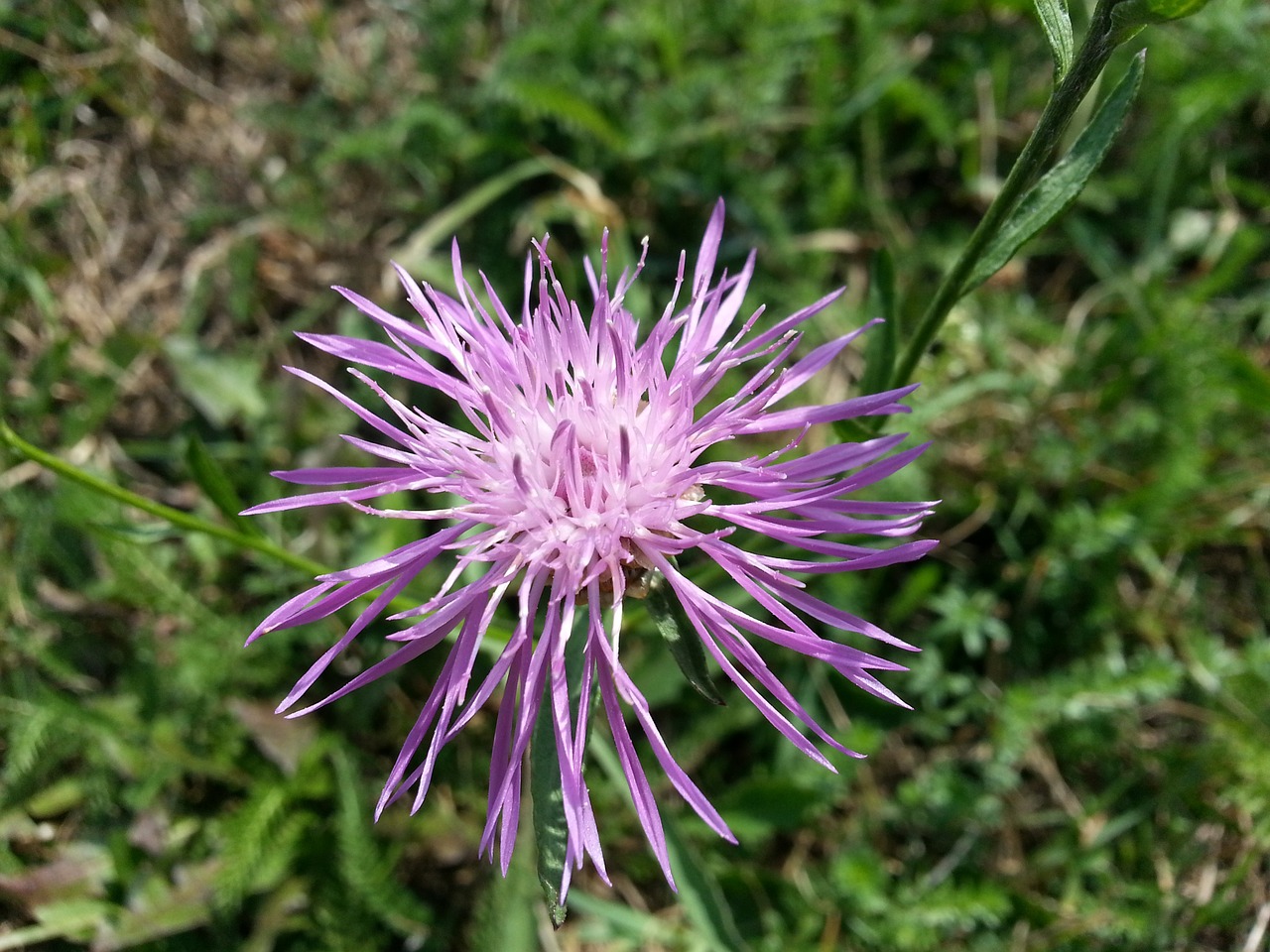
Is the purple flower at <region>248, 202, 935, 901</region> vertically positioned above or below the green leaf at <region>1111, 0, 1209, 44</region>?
below

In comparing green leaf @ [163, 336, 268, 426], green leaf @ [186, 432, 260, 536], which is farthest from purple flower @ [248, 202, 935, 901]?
green leaf @ [163, 336, 268, 426]

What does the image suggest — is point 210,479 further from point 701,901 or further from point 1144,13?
point 1144,13

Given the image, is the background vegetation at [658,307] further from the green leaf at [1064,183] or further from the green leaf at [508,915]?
the green leaf at [1064,183]

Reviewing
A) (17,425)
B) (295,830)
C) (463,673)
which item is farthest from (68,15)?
(463,673)

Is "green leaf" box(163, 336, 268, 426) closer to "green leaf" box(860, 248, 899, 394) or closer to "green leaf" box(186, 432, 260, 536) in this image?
"green leaf" box(186, 432, 260, 536)

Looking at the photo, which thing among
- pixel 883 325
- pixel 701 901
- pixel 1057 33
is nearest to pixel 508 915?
pixel 701 901

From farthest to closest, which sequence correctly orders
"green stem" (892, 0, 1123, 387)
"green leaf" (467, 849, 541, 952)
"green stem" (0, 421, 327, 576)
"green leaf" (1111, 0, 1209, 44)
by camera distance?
"green leaf" (467, 849, 541, 952), "green stem" (0, 421, 327, 576), "green stem" (892, 0, 1123, 387), "green leaf" (1111, 0, 1209, 44)
